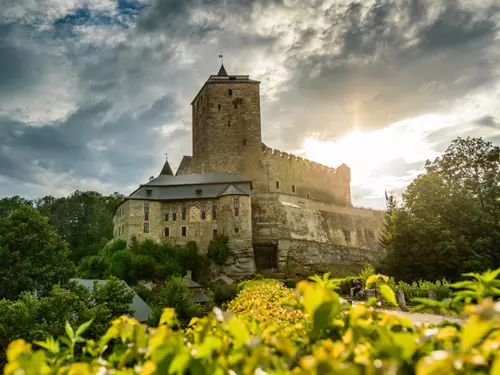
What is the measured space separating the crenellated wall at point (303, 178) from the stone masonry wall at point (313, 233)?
350 centimetres

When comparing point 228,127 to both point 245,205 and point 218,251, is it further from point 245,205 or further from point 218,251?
point 218,251

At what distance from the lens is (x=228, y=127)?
5172 cm

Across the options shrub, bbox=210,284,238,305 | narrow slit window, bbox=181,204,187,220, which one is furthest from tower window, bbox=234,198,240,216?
shrub, bbox=210,284,238,305

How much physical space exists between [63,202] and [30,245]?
4163 cm

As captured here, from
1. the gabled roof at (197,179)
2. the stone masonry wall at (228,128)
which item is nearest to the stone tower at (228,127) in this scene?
the stone masonry wall at (228,128)

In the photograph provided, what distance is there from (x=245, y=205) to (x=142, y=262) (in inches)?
441

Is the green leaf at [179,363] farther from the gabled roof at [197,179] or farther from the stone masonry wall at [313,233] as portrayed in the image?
the gabled roof at [197,179]

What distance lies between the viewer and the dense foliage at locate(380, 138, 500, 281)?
27.3 metres

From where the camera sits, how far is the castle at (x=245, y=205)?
136ft

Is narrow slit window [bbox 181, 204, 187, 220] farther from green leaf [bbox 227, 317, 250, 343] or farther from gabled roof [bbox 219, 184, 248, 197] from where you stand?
green leaf [bbox 227, 317, 250, 343]

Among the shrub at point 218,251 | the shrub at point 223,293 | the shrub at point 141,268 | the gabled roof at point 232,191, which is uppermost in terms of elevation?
the gabled roof at point 232,191

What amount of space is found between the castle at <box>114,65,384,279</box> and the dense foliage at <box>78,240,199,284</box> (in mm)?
1866

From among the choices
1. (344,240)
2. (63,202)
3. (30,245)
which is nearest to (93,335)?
(30,245)

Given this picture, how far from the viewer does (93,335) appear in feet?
65.7
